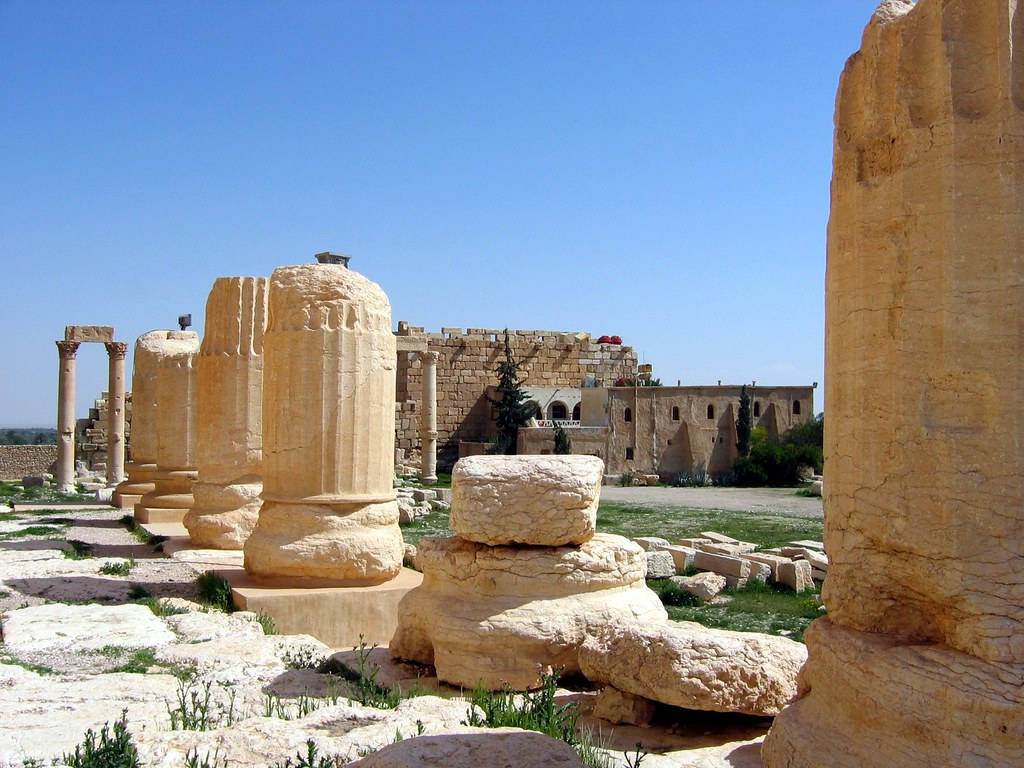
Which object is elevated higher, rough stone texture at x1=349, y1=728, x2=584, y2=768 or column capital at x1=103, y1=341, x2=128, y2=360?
column capital at x1=103, y1=341, x2=128, y2=360

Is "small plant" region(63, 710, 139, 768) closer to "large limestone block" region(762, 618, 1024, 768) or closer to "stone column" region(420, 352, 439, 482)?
"large limestone block" region(762, 618, 1024, 768)

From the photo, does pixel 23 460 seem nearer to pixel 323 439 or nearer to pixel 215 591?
pixel 215 591

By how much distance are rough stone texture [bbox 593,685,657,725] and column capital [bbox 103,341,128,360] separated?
2030 cm

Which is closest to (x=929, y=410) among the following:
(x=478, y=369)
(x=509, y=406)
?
(x=509, y=406)

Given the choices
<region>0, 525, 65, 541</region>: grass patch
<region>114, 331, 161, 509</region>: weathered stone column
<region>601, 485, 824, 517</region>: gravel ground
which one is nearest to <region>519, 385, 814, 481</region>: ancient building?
<region>601, 485, 824, 517</region>: gravel ground

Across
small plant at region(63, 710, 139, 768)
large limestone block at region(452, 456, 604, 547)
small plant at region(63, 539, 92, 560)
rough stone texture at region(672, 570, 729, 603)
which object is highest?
large limestone block at region(452, 456, 604, 547)

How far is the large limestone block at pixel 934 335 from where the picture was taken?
276cm

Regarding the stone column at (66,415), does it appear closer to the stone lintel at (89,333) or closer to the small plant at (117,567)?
the stone lintel at (89,333)

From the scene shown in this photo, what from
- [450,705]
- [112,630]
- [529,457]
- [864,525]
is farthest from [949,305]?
[112,630]

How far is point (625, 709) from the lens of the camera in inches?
175

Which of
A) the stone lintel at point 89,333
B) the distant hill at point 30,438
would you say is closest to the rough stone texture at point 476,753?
the stone lintel at point 89,333

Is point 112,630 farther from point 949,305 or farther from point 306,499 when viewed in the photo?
point 949,305

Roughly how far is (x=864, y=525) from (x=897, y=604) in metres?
0.26

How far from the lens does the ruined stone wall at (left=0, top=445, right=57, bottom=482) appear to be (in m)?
31.7
